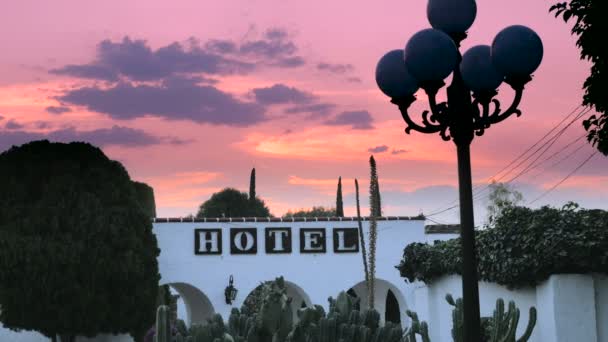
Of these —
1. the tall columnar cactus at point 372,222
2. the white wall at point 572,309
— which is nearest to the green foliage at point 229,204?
the tall columnar cactus at point 372,222

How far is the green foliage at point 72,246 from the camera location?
30344 millimetres

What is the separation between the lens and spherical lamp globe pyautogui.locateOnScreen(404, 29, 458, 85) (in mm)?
8180

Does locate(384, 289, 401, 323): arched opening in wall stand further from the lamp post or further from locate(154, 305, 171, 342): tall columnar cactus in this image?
the lamp post

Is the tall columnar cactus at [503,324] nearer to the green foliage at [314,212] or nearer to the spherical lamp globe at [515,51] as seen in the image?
the spherical lamp globe at [515,51]

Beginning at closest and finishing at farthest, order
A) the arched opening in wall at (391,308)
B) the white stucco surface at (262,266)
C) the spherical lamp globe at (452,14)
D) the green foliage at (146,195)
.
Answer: the spherical lamp globe at (452,14) → the white stucco surface at (262,266) → the arched opening in wall at (391,308) → the green foliage at (146,195)

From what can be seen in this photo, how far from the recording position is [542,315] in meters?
15.3

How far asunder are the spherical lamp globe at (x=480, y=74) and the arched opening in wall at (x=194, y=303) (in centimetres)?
2897

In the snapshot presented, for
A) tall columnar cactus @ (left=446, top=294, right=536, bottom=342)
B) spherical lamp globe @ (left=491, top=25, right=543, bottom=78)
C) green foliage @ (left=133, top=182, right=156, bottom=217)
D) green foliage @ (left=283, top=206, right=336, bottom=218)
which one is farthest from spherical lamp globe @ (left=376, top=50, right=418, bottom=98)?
green foliage @ (left=283, top=206, right=336, bottom=218)

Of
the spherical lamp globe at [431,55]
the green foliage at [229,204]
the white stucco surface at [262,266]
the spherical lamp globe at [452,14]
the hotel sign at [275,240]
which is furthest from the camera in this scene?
the green foliage at [229,204]

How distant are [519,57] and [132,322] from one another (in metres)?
25.2

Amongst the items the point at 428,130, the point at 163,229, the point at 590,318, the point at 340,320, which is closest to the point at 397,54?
the point at 428,130

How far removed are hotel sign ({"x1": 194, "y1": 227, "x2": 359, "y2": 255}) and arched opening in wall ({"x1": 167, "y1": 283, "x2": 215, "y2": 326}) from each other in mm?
2478

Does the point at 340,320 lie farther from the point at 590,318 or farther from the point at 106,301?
the point at 106,301

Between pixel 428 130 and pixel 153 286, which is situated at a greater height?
pixel 428 130
